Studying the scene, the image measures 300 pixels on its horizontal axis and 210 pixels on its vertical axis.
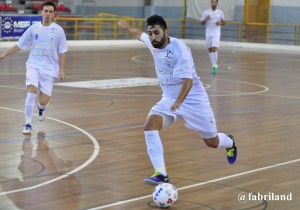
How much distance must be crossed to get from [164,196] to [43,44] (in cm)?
554

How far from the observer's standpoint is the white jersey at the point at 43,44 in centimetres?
1198

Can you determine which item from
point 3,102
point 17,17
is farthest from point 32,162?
point 17,17

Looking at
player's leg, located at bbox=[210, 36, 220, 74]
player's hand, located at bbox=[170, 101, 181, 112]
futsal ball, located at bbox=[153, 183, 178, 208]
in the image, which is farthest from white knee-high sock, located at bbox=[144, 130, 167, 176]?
player's leg, located at bbox=[210, 36, 220, 74]

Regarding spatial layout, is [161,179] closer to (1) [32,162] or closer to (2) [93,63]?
(1) [32,162]

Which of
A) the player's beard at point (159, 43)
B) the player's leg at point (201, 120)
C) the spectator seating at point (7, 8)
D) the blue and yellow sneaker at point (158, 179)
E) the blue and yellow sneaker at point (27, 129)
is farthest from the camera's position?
the spectator seating at point (7, 8)

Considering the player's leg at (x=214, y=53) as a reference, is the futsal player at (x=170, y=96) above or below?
above

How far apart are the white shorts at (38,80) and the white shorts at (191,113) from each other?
416 centimetres

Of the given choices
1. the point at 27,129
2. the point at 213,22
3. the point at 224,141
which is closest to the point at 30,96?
the point at 27,129

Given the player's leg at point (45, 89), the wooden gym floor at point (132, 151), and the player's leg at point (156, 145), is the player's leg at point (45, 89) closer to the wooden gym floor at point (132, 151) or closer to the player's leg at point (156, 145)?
the wooden gym floor at point (132, 151)

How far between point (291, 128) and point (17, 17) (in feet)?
68.6

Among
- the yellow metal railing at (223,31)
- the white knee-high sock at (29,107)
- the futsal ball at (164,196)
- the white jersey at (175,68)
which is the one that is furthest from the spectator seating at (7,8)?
the futsal ball at (164,196)

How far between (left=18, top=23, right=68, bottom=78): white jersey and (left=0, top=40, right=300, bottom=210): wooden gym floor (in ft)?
3.39

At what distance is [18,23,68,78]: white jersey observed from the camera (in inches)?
472

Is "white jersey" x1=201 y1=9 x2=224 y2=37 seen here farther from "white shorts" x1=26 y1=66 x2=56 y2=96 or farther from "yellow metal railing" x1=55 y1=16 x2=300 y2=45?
"white shorts" x1=26 y1=66 x2=56 y2=96
